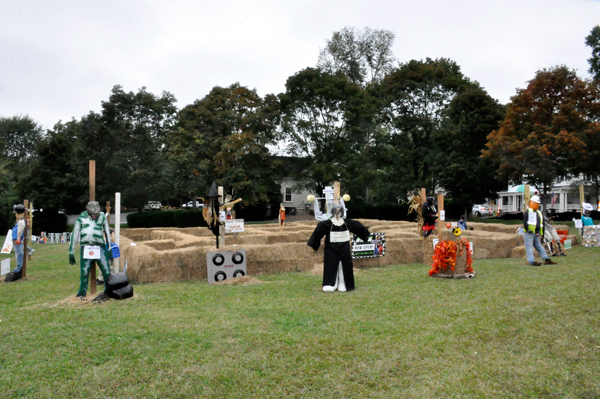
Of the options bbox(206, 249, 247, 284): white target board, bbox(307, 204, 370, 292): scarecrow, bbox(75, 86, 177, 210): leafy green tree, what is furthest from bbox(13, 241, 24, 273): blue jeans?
bbox(75, 86, 177, 210): leafy green tree

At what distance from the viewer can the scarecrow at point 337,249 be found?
868 centimetres

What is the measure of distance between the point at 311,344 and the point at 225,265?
16.4 feet

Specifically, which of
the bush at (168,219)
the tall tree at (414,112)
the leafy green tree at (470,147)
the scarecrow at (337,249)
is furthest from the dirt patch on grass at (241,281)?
the tall tree at (414,112)

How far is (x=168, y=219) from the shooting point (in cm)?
3528

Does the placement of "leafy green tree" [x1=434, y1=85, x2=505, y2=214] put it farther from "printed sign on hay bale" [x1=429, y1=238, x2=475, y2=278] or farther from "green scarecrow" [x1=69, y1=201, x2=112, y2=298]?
"green scarecrow" [x1=69, y1=201, x2=112, y2=298]

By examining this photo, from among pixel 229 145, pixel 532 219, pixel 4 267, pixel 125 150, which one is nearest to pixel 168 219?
pixel 125 150

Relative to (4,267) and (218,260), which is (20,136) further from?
(218,260)

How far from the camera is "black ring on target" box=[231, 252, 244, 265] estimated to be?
32.9 ft

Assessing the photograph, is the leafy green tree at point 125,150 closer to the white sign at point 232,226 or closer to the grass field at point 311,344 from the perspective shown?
the white sign at point 232,226

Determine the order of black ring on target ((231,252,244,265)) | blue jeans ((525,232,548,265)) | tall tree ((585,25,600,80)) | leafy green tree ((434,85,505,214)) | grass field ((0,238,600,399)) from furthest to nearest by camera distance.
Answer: leafy green tree ((434,85,505,214))
tall tree ((585,25,600,80))
blue jeans ((525,232,548,265))
black ring on target ((231,252,244,265))
grass field ((0,238,600,399))

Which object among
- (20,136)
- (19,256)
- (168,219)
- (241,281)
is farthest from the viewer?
(20,136)

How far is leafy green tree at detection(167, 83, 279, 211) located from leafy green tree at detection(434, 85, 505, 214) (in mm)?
12668

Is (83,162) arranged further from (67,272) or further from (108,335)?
(108,335)

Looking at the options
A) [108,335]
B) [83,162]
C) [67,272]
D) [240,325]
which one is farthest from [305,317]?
[83,162]
